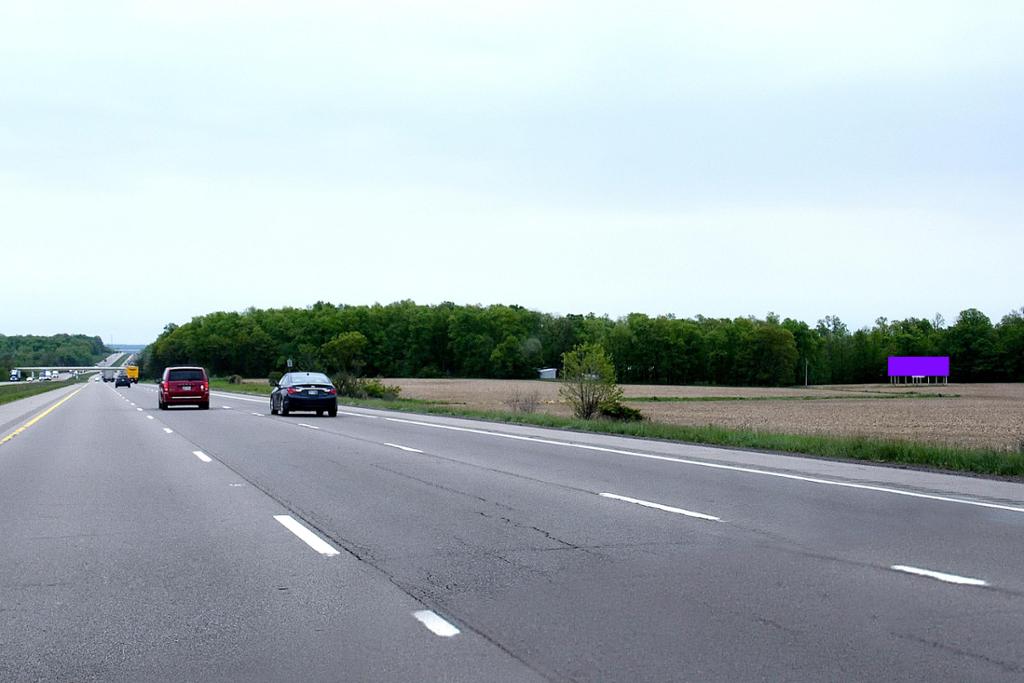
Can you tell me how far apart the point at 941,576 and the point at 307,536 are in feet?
19.7

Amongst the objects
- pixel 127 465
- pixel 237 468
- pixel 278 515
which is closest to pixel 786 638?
pixel 278 515

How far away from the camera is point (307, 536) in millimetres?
10570

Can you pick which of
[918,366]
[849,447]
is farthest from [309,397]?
[918,366]

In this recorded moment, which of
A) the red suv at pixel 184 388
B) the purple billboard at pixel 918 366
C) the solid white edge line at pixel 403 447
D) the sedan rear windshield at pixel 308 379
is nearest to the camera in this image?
the solid white edge line at pixel 403 447

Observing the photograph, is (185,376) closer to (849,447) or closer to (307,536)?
(849,447)

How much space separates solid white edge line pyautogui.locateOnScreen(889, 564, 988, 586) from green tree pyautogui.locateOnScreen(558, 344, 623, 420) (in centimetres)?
2741

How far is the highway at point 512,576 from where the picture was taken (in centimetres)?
612

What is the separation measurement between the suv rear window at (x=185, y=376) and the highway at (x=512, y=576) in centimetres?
2914

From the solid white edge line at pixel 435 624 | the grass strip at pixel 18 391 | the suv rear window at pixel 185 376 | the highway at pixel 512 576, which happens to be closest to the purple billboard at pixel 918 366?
the grass strip at pixel 18 391

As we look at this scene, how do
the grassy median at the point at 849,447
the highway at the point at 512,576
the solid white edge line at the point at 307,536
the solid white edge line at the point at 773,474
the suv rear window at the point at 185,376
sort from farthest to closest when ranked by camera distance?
the suv rear window at the point at 185,376, the grassy median at the point at 849,447, the solid white edge line at the point at 773,474, the solid white edge line at the point at 307,536, the highway at the point at 512,576

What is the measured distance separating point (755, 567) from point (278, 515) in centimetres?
588

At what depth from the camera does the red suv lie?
4538 centimetres

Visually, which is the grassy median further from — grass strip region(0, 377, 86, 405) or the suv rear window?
grass strip region(0, 377, 86, 405)

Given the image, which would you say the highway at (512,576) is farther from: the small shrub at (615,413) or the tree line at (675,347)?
the tree line at (675,347)
